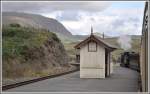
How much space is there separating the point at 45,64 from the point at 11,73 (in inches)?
559

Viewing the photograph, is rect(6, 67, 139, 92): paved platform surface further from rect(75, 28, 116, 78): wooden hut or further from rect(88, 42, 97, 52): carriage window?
rect(88, 42, 97, 52): carriage window

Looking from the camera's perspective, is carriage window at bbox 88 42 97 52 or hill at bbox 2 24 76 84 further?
hill at bbox 2 24 76 84

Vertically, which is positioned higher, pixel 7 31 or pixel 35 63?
pixel 7 31

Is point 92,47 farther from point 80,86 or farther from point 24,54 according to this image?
point 24,54

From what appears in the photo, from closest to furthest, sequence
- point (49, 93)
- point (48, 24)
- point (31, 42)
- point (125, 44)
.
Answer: point (49, 93), point (31, 42), point (125, 44), point (48, 24)

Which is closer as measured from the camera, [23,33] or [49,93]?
[49,93]

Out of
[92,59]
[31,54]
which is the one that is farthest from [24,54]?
[92,59]

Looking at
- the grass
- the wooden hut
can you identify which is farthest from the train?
the wooden hut

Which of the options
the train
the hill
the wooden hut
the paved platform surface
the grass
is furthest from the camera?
the train

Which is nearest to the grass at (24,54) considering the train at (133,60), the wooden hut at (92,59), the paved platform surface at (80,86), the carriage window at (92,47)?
the wooden hut at (92,59)

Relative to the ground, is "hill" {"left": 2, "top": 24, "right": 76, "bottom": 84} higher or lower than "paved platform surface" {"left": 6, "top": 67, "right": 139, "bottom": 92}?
higher

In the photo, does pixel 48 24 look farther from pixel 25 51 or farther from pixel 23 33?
pixel 25 51

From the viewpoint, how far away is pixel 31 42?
48.4 meters

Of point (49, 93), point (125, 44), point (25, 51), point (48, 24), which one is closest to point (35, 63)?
point (25, 51)
